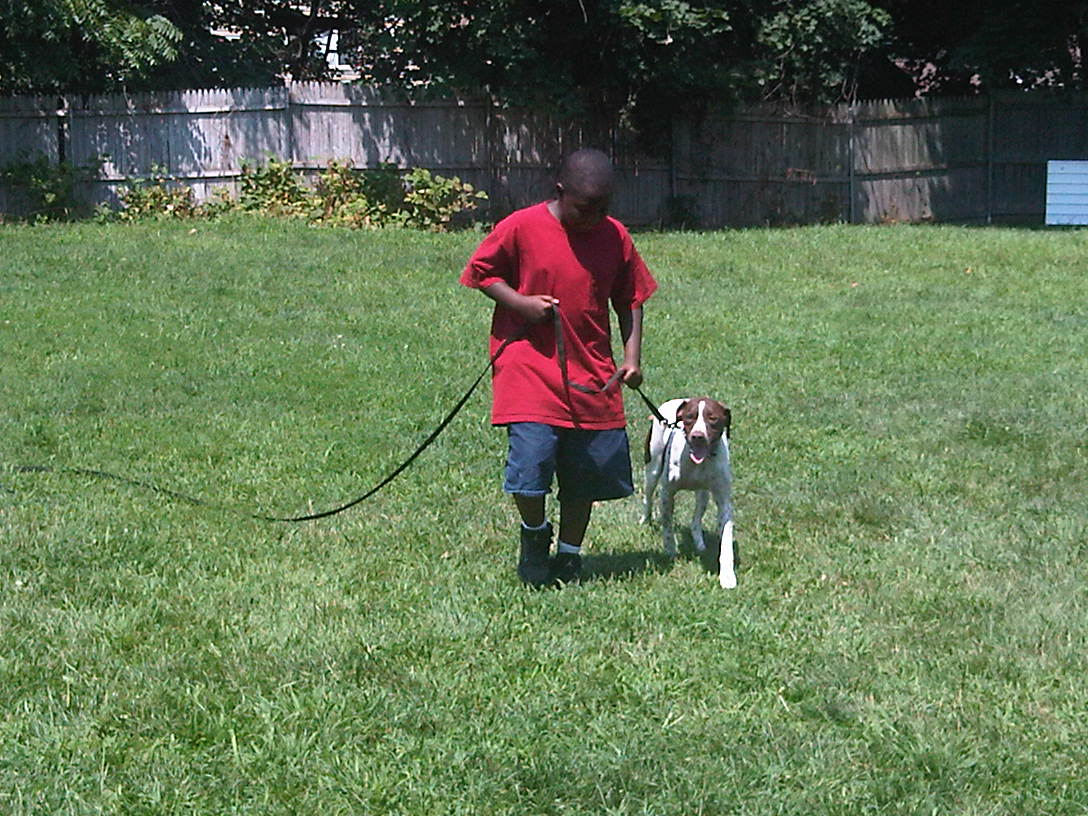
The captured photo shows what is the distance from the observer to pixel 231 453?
8.51 meters

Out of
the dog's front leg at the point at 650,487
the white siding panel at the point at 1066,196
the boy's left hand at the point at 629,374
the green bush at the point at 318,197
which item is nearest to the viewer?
the boy's left hand at the point at 629,374

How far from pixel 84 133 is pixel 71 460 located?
46.0 ft

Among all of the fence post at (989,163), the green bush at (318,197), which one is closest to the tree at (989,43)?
the fence post at (989,163)

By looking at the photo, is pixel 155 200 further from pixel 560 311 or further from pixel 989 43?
pixel 560 311

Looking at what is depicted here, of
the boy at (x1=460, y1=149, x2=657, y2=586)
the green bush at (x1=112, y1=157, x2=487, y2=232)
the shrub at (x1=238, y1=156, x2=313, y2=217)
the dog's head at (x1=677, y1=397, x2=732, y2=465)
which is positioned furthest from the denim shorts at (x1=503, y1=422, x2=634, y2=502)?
the shrub at (x1=238, y1=156, x2=313, y2=217)

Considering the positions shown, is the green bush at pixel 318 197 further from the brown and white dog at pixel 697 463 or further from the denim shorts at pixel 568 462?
the denim shorts at pixel 568 462

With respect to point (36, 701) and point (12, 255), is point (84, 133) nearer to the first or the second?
point (12, 255)

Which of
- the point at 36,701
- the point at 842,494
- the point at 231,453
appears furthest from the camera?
the point at 231,453

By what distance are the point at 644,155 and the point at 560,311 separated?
60.7ft

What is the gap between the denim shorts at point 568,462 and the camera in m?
5.82

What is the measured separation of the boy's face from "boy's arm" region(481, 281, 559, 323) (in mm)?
306

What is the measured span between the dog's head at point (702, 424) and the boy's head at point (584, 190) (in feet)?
3.04

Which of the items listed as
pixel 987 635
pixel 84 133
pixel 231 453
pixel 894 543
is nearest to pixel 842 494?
pixel 894 543

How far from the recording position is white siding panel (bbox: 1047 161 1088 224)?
24.4m
